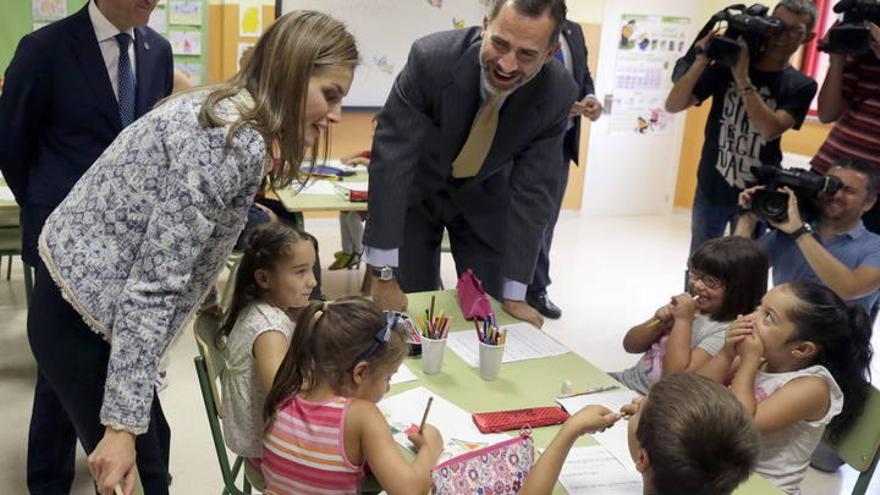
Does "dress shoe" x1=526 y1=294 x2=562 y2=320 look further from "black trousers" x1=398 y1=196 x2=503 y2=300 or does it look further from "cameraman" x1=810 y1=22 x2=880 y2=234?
"black trousers" x1=398 y1=196 x2=503 y2=300

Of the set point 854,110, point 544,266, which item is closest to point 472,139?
point 854,110

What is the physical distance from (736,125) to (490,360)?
6.42ft

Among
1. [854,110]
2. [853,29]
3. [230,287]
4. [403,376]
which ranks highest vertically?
[853,29]

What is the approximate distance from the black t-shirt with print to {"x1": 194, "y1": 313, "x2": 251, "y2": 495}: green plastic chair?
2.18m

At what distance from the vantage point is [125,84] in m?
2.18

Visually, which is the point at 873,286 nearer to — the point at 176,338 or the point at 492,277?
the point at 492,277

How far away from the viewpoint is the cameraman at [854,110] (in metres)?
2.84

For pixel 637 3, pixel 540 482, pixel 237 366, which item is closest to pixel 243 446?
pixel 237 366

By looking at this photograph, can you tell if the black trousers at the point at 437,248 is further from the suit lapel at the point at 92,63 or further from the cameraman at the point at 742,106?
the cameraman at the point at 742,106

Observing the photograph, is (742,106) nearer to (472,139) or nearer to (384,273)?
(472,139)

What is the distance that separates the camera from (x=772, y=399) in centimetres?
166

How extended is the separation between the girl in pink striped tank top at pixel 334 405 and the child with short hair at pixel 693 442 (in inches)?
12.3

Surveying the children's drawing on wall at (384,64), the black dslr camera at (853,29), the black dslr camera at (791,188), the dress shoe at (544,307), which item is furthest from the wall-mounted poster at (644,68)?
the black dslr camera at (791,188)

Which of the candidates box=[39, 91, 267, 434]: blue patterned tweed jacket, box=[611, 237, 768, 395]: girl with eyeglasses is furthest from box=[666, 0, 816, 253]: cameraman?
box=[39, 91, 267, 434]: blue patterned tweed jacket
